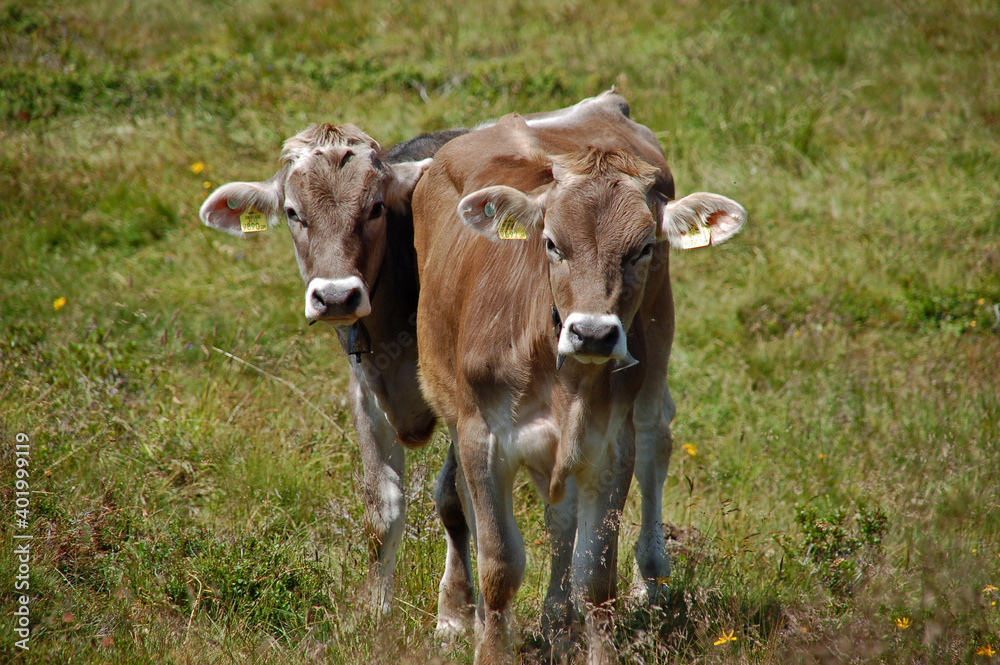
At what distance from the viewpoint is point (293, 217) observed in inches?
175

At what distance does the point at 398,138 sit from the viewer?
29.7 feet

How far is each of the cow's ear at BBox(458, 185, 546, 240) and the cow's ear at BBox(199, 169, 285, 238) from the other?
1.53 meters

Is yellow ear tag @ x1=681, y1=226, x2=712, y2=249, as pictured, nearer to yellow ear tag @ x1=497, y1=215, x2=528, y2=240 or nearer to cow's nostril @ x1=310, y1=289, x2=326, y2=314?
yellow ear tag @ x1=497, y1=215, x2=528, y2=240

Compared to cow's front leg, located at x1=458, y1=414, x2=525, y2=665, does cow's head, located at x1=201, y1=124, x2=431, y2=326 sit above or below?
above

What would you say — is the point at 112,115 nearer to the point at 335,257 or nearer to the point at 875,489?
the point at 335,257

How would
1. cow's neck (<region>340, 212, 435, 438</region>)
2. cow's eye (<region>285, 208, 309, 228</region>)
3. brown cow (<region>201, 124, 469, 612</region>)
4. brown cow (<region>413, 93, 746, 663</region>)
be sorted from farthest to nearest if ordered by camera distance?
cow's neck (<region>340, 212, 435, 438</region>) → cow's eye (<region>285, 208, 309, 228</region>) → brown cow (<region>201, 124, 469, 612</region>) → brown cow (<region>413, 93, 746, 663</region>)

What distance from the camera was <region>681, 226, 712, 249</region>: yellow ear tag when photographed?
3492mm

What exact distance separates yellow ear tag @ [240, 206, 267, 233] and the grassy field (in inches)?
44.2

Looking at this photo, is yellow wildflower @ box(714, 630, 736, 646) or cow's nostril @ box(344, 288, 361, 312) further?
cow's nostril @ box(344, 288, 361, 312)

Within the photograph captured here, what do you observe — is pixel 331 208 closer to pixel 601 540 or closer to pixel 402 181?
pixel 402 181

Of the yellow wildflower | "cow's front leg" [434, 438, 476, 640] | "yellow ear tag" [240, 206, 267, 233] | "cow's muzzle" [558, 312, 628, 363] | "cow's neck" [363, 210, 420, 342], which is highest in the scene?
"cow's muzzle" [558, 312, 628, 363]

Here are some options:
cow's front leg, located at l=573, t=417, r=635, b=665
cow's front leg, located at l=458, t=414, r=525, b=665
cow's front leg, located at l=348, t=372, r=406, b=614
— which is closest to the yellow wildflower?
cow's front leg, located at l=573, t=417, r=635, b=665

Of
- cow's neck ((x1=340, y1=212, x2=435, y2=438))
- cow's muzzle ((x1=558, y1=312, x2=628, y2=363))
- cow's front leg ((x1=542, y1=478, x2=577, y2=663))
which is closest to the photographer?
cow's muzzle ((x1=558, y1=312, x2=628, y2=363))

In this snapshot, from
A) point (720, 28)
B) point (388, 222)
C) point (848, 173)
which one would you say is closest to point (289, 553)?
point (388, 222)
